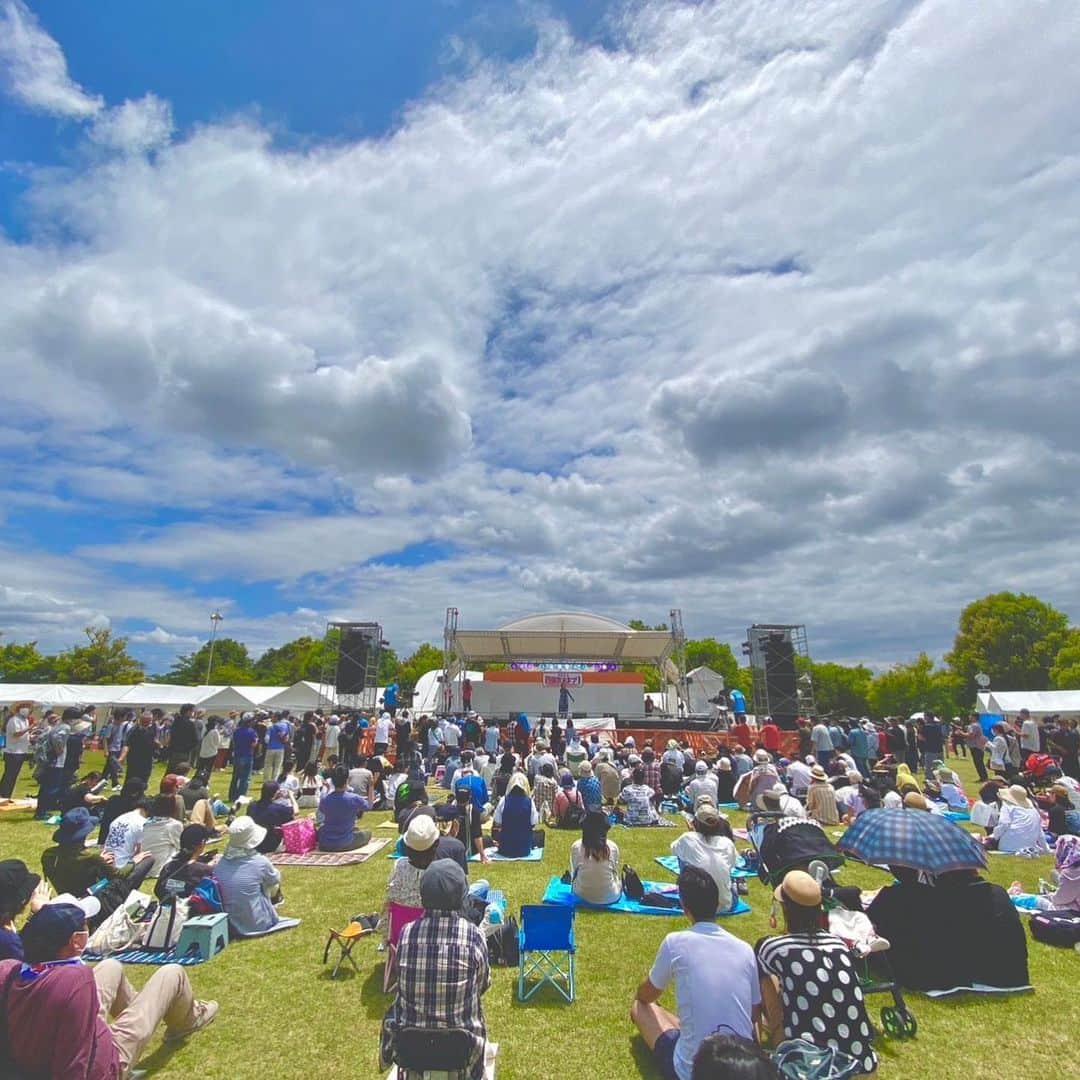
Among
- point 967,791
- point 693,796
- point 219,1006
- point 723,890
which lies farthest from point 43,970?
point 967,791

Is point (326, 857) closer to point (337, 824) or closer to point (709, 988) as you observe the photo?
point (337, 824)

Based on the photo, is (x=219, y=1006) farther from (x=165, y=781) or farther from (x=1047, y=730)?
(x=1047, y=730)

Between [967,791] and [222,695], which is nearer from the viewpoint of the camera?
[967,791]

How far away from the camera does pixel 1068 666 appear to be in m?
37.9

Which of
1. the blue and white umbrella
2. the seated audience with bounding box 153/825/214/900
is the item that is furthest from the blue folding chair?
the seated audience with bounding box 153/825/214/900

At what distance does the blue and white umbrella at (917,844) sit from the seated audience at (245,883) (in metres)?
4.84

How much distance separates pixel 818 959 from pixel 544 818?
8539 mm

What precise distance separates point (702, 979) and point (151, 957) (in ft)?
14.8

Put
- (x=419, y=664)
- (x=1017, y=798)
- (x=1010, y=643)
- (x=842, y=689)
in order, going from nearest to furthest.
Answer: (x=1017, y=798) → (x=1010, y=643) → (x=842, y=689) → (x=419, y=664)

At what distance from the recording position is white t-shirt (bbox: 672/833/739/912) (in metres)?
5.93

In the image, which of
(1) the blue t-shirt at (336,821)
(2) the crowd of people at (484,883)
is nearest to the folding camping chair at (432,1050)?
(2) the crowd of people at (484,883)

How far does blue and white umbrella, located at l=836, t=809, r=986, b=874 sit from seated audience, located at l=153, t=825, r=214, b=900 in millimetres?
5288

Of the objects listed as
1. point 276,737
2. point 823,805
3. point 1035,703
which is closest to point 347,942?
point 823,805

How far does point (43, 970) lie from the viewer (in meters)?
2.71
